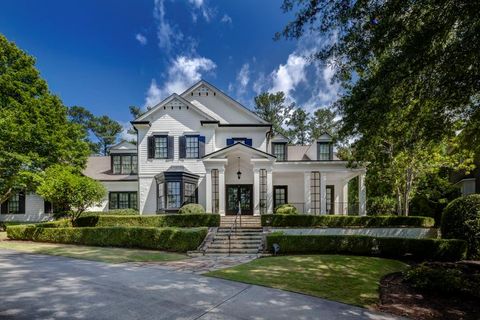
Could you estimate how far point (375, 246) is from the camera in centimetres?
1195

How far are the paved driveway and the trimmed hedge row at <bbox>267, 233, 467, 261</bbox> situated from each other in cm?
575

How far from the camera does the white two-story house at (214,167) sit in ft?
60.9

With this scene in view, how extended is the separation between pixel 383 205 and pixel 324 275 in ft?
62.2

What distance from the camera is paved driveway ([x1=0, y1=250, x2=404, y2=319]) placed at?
4867mm

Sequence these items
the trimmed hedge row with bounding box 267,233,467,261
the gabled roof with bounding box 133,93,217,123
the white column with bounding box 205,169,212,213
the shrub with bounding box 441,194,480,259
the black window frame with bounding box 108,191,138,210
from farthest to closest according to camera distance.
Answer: the black window frame with bounding box 108,191,138,210
the gabled roof with bounding box 133,93,217,123
the white column with bounding box 205,169,212,213
the shrub with bounding box 441,194,480,259
the trimmed hedge row with bounding box 267,233,467,261

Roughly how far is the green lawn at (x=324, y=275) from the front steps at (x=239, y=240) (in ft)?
8.32

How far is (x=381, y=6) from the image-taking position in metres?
6.51

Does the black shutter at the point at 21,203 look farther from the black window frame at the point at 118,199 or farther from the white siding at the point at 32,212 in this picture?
the black window frame at the point at 118,199

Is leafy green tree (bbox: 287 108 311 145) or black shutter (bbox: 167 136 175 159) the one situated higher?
leafy green tree (bbox: 287 108 311 145)

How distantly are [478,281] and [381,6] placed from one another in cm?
816

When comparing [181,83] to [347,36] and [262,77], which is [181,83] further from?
[347,36]

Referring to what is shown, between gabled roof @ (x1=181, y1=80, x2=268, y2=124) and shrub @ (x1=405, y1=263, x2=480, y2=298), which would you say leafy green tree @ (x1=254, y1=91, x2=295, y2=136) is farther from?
shrub @ (x1=405, y1=263, x2=480, y2=298)

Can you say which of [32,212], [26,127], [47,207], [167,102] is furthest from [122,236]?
[32,212]

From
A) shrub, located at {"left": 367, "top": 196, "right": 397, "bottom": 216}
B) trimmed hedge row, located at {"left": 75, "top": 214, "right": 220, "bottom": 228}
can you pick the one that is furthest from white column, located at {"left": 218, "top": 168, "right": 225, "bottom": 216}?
shrub, located at {"left": 367, "top": 196, "right": 397, "bottom": 216}
